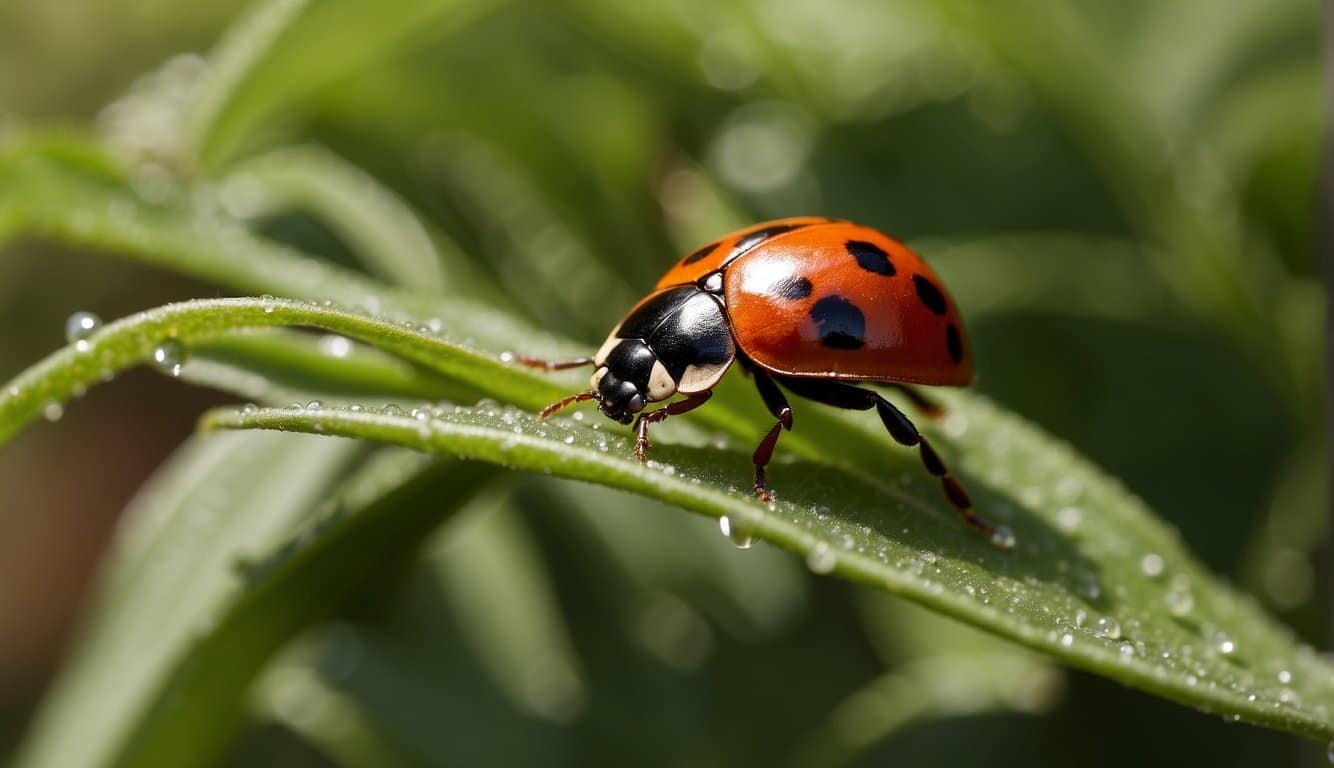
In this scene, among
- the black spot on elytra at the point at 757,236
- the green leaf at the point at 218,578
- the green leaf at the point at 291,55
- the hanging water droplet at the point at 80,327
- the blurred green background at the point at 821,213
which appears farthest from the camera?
the blurred green background at the point at 821,213

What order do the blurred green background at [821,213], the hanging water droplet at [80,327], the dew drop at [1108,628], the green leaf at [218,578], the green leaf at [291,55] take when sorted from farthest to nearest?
the blurred green background at [821,213] < the green leaf at [291,55] < the green leaf at [218,578] < the hanging water droplet at [80,327] < the dew drop at [1108,628]

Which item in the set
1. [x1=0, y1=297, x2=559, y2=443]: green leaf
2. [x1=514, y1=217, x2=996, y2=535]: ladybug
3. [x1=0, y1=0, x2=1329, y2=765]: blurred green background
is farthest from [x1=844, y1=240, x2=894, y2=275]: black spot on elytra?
[x1=0, y1=0, x2=1329, y2=765]: blurred green background

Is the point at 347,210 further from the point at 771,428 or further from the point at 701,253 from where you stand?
the point at 771,428

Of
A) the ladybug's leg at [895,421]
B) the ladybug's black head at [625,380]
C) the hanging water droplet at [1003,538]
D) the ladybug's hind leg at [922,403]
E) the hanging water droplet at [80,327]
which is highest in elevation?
the hanging water droplet at [80,327]

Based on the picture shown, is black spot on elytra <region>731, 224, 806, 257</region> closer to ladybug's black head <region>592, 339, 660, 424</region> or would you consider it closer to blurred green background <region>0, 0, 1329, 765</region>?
ladybug's black head <region>592, 339, 660, 424</region>

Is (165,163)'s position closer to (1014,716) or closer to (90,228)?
(90,228)

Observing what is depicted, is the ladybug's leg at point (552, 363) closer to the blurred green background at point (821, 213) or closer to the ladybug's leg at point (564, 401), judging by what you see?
the ladybug's leg at point (564, 401)

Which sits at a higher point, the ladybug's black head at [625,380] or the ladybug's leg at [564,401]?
the ladybug's leg at [564,401]

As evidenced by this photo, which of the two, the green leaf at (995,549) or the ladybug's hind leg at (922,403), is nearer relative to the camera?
the green leaf at (995,549)

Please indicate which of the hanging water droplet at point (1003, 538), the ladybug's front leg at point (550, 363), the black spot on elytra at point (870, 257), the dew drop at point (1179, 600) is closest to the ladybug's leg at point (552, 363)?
the ladybug's front leg at point (550, 363)
